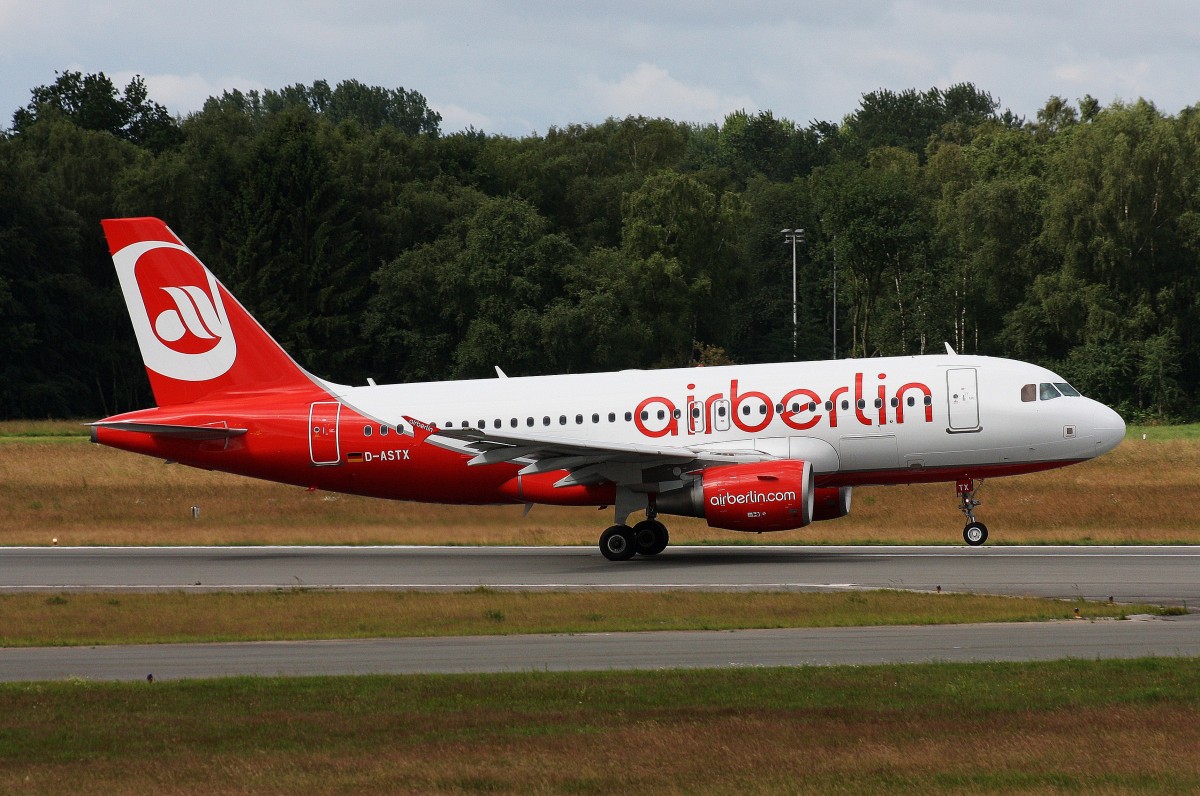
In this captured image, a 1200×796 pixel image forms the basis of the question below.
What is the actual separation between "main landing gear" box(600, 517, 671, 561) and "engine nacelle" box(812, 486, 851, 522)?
3.28 meters

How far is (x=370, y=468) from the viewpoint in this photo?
32.8 m

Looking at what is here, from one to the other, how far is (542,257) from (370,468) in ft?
170

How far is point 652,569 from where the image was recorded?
2920 centimetres

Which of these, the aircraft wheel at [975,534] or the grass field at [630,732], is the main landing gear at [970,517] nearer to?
the aircraft wheel at [975,534]

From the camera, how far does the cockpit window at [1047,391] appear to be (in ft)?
103

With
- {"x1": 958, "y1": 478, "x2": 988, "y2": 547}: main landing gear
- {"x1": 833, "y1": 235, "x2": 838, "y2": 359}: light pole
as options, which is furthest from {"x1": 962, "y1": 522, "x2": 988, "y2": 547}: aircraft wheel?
{"x1": 833, "y1": 235, "x2": 838, "y2": 359}: light pole

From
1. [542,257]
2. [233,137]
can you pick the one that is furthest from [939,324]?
[233,137]

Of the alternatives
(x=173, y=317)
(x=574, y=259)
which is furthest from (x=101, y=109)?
(x=173, y=317)

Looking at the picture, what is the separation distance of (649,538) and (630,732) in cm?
1820

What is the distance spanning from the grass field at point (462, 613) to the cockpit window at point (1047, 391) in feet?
30.0

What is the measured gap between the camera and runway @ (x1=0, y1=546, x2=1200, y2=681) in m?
17.8

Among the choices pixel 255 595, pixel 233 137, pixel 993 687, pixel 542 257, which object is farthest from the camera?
pixel 233 137

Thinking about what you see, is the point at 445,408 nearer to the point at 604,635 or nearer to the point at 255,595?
the point at 255,595

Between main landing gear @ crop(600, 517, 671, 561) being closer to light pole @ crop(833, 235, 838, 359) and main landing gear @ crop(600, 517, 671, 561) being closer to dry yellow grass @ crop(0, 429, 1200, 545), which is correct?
dry yellow grass @ crop(0, 429, 1200, 545)
